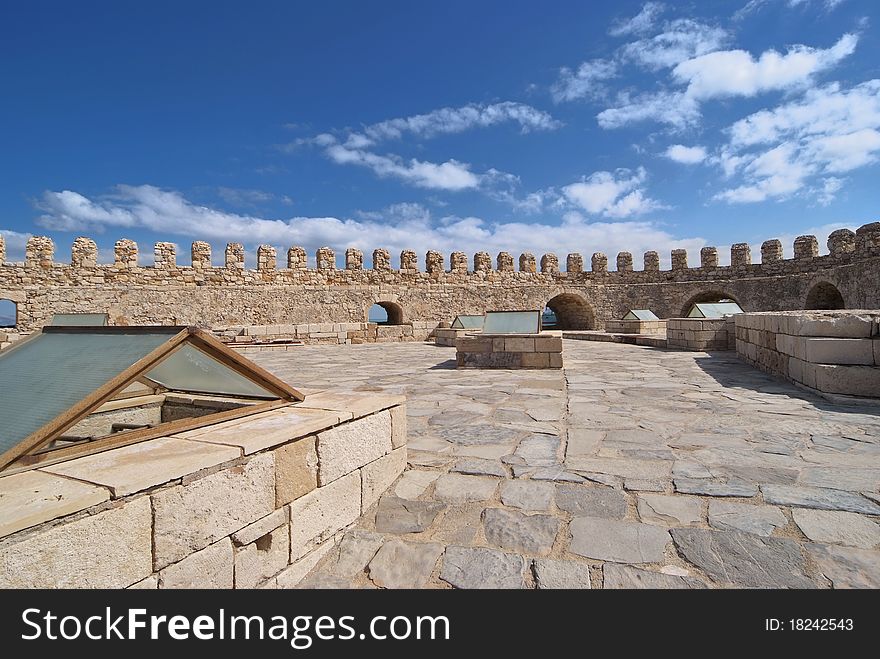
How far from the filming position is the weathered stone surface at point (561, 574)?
174 centimetres

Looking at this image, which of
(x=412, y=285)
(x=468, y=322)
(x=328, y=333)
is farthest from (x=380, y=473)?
(x=412, y=285)

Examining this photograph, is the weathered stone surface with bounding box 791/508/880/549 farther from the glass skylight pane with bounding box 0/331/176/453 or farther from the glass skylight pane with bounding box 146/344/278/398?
the glass skylight pane with bounding box 0/331/176/453

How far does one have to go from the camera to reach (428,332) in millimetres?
17844

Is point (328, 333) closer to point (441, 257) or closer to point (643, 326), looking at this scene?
point (441, 257)

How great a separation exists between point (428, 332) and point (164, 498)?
16390 millimetres

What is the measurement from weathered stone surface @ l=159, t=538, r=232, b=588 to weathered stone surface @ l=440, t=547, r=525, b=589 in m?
0.82

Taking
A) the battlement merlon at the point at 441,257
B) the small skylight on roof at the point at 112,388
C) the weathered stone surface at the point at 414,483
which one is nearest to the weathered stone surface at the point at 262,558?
the small skylight on roof at the point at 112,388

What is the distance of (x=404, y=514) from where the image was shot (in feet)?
7.82
